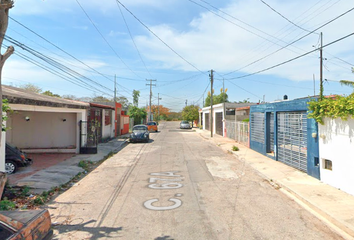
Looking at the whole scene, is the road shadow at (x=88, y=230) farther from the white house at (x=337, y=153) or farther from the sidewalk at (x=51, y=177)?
the white house at (x=337, y=153)

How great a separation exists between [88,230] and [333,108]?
715 centimetres

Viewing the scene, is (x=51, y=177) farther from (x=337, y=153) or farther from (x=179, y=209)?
(x=337, y=153)

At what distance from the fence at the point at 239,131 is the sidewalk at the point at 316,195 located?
744 centimetres

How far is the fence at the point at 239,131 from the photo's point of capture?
17.9 m

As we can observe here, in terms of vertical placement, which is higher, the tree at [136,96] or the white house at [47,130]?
the tree at [136,96]

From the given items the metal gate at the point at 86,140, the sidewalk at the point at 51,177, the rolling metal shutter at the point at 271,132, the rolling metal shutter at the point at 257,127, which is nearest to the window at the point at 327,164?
the rolling metal shutter at the point at 271,132

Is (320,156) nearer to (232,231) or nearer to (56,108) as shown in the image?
(232,231)

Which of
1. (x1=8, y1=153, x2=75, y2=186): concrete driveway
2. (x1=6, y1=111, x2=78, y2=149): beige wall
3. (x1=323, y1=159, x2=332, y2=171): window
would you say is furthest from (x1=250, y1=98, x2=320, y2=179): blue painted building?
(x1=6, y1=111, x2=78, y2=149): beige wall

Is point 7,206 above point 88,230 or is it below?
above

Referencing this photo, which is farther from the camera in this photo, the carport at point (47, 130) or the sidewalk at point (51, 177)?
the carport at point (47, 130)

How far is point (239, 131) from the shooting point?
20.0 m

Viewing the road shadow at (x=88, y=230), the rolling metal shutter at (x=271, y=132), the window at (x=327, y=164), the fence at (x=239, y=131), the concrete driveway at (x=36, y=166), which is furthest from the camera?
the fence at (x=239, y=131)

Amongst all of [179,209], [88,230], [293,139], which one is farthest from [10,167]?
[293,139]

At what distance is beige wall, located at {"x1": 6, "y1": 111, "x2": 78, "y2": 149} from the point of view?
14102 millimetres
